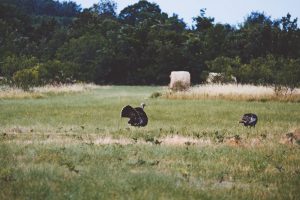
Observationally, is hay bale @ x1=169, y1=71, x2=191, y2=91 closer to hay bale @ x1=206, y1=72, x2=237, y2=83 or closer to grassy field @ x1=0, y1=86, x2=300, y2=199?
hay bale @ x1=206, y1=72, x2=237, y2=83

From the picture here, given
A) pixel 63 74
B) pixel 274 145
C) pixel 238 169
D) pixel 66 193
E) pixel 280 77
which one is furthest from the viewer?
pixel 63 74

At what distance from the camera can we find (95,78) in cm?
5203

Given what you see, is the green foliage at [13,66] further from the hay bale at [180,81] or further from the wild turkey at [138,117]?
the wild turkey at [138,117]

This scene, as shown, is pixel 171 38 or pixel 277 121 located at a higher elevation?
pixel 171 38

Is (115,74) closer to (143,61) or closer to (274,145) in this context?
(143,61)

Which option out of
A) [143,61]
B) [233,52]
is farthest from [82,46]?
[233,52]

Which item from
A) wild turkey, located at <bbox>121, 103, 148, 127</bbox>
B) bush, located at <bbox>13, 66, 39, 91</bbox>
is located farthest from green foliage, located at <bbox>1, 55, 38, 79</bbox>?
wild turkey, located at <bbox>121, 103, 148, 127</bbox>

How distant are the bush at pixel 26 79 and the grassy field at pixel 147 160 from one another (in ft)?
53.6

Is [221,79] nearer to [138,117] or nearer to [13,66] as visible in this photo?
[13,66]

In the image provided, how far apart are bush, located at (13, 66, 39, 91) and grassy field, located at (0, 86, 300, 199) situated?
16336 mm

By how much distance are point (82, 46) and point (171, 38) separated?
10.8 metres

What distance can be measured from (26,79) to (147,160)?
25.2 meters

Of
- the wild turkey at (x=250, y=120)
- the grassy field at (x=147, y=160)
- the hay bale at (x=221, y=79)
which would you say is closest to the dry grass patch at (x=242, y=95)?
the hay bale at (x=221, y=79)

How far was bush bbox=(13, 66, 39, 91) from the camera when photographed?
3121 centimetres
